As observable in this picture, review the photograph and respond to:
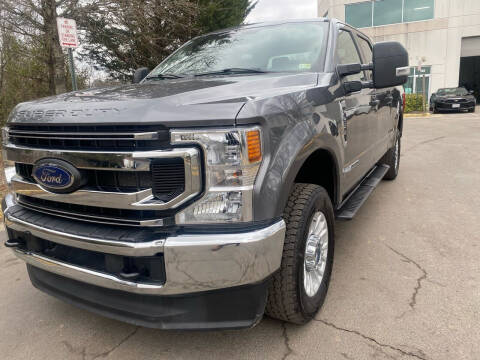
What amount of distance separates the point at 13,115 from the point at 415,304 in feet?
8.82

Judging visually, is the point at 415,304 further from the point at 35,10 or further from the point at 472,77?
the point at 472,77

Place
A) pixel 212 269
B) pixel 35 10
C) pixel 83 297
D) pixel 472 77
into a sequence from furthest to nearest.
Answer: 1. pixel 472 77
2. pixel 35 10
3. pixel 83 297
4. pixel 212 269

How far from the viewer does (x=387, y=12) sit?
2644cm

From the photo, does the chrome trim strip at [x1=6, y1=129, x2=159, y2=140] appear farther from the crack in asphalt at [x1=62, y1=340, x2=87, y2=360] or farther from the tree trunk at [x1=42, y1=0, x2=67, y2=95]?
the tree trunk at [x1=42, y1=0, x2=67, y2=95]

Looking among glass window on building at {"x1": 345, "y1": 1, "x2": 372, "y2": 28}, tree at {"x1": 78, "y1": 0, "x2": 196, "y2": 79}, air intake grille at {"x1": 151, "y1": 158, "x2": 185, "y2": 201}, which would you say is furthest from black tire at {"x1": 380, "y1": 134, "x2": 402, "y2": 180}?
glass window on building at {"x1": 345, "y1": 1, "x2": 372, "y2": 28}

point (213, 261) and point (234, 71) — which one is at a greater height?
point (234, 71)

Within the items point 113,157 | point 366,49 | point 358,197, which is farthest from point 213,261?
point 366,49

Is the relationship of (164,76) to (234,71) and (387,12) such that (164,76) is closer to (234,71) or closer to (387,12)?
(234,71)

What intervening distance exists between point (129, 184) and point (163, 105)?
40 cm

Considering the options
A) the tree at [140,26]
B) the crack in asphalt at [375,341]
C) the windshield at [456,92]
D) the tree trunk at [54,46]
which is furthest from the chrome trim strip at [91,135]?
the windshield at [456,92]

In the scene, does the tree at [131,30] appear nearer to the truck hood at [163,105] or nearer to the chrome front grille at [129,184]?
the truck hood at [163,105]

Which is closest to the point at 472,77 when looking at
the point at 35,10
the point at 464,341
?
the point at 35,10

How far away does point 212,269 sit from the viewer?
5.47 feet

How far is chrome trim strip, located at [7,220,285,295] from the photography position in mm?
1645
